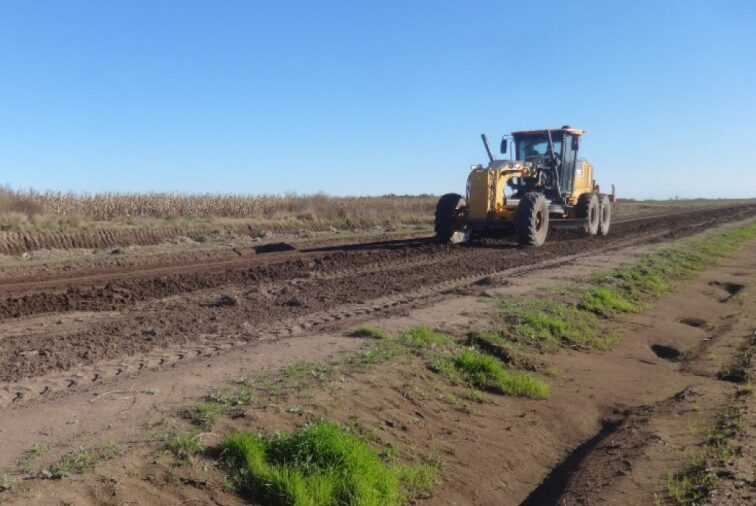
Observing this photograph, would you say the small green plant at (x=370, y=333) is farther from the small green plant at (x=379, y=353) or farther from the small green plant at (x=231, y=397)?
the small green plant at (x=231, y=397)

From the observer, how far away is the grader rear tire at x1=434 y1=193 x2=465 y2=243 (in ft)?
74.2

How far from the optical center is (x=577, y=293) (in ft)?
43.2

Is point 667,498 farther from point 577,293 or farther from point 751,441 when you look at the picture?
point 577,293

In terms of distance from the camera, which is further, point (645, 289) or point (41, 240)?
point (41, 240)

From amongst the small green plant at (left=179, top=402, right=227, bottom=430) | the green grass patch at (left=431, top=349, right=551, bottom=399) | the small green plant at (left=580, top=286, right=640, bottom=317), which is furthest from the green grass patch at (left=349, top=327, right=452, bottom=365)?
the small green plant at (left=580, top=286, right=640, bottom=317)

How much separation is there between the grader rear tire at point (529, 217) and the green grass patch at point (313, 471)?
15612 millimetres

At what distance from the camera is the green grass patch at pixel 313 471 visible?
205 inches

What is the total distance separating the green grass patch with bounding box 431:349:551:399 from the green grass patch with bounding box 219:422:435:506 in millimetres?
2430

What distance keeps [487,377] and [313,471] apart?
3.38 m

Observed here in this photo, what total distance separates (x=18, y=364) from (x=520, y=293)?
7887 millimetres

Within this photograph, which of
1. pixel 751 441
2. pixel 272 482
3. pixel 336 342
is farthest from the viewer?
pixel 336 342

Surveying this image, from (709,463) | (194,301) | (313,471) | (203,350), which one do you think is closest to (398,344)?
(203,350)

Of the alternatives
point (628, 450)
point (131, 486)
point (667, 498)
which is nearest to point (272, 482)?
point (131, 486)

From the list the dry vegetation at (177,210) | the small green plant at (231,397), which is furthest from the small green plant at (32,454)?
the dry vegetation at (177,210)
